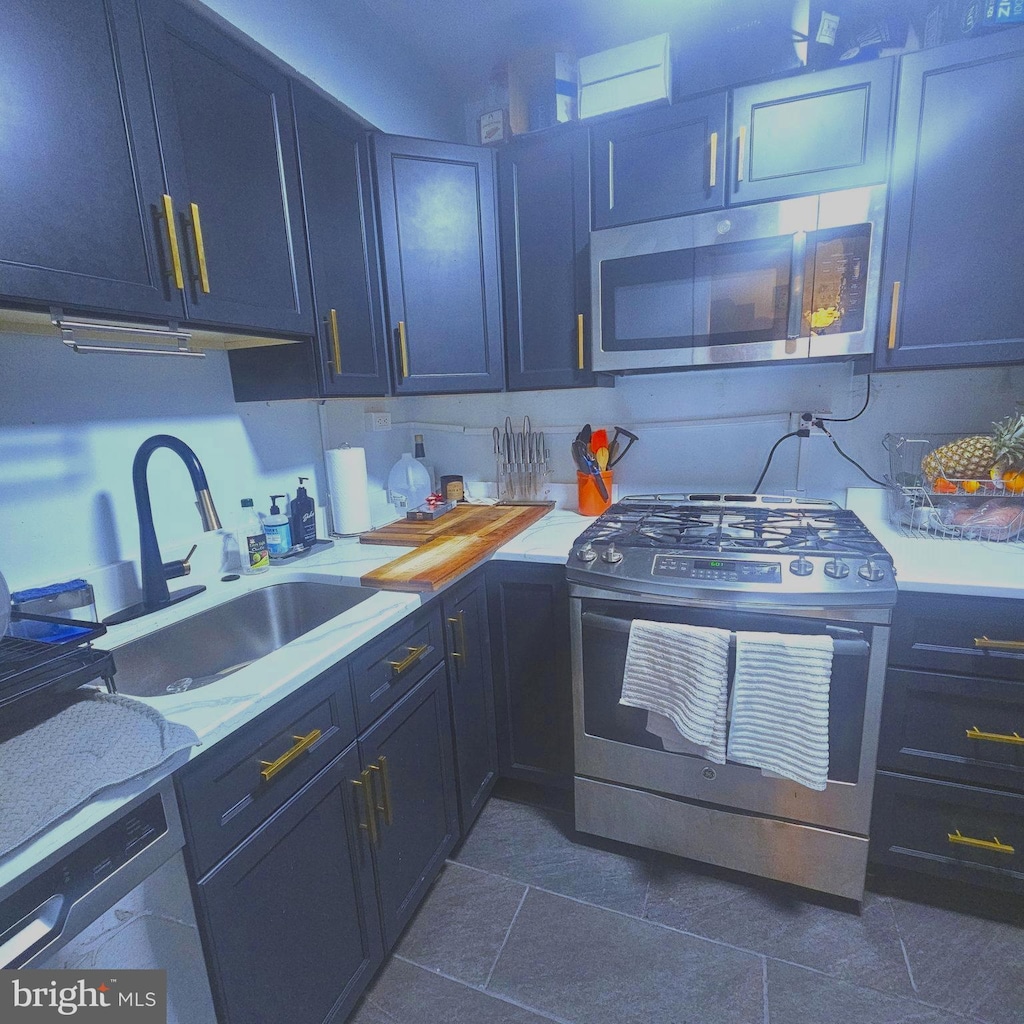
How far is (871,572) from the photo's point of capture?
1.24 m

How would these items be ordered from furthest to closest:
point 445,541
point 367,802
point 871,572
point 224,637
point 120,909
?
point 445,541
point 224,637
point 871,572
point 367,802
point 120,909

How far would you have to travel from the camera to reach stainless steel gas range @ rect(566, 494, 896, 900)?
1264 mm

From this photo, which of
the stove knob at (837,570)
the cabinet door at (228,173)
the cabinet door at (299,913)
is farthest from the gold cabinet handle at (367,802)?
the stove knob at (837,570)

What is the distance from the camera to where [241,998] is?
2.77 ft

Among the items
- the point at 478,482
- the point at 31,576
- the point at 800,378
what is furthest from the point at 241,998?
the point at 800,378

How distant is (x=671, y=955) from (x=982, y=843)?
2.61 ft

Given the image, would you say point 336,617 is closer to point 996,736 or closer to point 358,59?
point 996,736

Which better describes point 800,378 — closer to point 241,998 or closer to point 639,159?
point 639,159

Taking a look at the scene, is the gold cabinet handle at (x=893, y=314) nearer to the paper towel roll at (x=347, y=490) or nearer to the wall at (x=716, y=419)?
the wall at (x=716, y=419)

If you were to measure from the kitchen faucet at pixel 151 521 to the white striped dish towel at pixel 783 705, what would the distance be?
1.26m

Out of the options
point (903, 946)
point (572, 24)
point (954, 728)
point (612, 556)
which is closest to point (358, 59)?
point (572, 24)

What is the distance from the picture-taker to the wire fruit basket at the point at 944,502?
146 centimetres

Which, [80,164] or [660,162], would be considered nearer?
[80,164]

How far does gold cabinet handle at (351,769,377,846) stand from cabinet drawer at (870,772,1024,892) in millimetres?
1225
